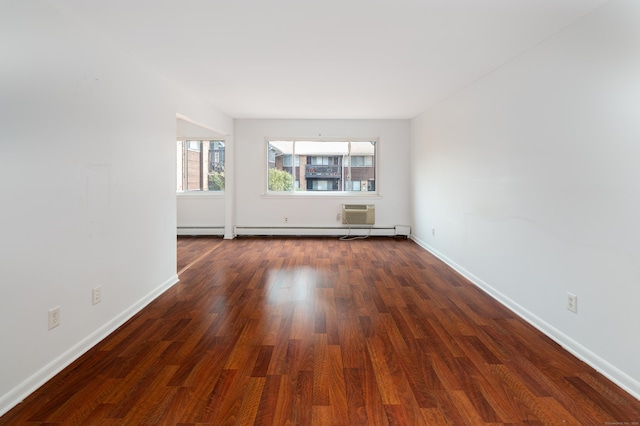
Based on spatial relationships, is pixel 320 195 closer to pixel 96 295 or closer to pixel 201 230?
pixel 201 230

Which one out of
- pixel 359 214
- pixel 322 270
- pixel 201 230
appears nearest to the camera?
pixel 322 270

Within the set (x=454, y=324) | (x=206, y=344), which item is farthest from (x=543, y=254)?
(x=206, y=344)

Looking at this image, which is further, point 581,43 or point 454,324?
point 454,324

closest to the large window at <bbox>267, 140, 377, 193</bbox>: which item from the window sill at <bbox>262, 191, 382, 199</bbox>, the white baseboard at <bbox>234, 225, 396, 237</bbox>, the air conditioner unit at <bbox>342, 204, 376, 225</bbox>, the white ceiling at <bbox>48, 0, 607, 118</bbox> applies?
the window sill at <bbox>262, 191, 382, 199</bbox>

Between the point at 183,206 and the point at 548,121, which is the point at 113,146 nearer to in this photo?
the point at 548,121

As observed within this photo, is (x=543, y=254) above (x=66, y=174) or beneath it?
beneath

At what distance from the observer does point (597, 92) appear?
7.09ft

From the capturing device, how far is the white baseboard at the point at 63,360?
5.80 feet

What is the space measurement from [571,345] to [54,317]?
11.1 ft

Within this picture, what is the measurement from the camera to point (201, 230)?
6.83m

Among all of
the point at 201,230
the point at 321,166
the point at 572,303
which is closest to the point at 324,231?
the point at 321,166

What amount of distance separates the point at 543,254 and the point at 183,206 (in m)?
6.07

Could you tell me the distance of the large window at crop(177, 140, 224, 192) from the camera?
22.5 ft

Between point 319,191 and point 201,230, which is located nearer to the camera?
point 201,230
